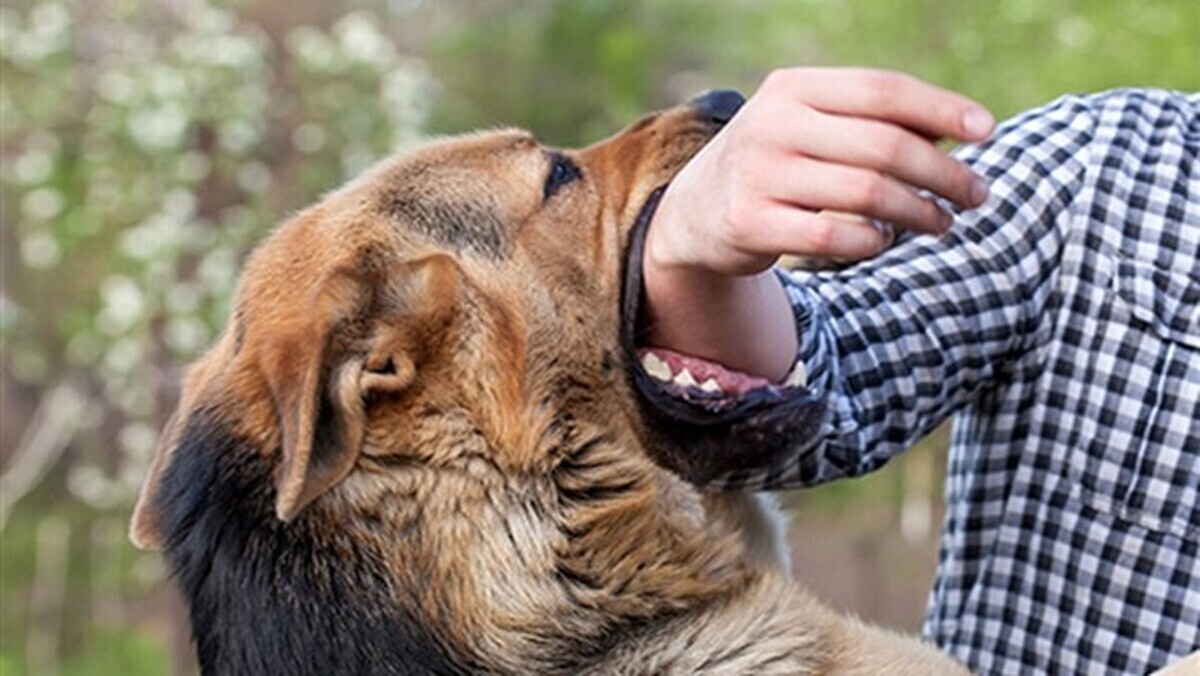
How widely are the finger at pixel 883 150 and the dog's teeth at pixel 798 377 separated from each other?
635 mm

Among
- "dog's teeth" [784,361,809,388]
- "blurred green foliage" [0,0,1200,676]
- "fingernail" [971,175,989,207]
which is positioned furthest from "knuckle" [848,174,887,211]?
"blurred green foliage" [0,0,1200,676]

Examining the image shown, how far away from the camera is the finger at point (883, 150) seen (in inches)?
72.1

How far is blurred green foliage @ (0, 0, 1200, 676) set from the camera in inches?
260

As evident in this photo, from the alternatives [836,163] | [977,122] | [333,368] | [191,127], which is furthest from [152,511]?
[191,127]

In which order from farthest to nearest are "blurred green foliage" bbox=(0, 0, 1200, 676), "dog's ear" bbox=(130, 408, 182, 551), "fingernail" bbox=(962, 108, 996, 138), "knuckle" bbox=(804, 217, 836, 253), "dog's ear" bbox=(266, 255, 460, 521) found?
1. "blurred green foliage" bbox=(0, 0, 1200, 676)
2. "dog's ear" bbox=(130, 408, 182, 551)
3. "dog's ear" bbox=(266, 255, 460, 521)
4. "knuckle" bbox=(804, 217, 836, 253)
5. "fingernail" bbox=(962, 108, 996, 138)

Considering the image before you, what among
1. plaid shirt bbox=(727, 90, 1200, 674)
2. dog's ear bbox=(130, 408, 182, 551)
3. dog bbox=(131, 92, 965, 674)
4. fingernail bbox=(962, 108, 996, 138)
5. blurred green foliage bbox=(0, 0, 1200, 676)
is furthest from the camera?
blurred green foliage bbox=(0, 0, 1200, 676)

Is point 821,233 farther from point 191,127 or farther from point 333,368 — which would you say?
point 191,127

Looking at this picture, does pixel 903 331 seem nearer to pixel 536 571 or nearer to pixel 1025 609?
pixel 1025 609

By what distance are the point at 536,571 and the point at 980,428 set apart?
0.82 metres

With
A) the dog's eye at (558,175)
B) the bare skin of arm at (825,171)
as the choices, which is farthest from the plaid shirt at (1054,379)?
the bare skin of arm at (825,171)

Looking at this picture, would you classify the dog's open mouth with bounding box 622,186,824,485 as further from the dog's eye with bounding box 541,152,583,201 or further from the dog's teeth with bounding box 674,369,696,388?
the dog's eye with bounding box 541,152,583,201

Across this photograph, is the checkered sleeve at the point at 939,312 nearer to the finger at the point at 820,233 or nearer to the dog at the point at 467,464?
the dog at the point at 467,464

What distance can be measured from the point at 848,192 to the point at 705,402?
2.09 feet

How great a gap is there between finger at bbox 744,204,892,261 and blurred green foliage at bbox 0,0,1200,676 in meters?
4.49
